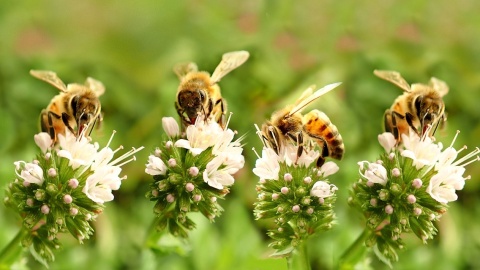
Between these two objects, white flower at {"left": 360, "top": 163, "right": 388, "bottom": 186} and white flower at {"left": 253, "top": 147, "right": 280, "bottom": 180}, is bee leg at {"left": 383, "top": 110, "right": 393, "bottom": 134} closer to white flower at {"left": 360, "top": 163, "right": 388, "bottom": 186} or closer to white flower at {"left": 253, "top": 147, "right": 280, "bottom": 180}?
white flower at {"left": 360, "top": 163, "right": 388, "bottom": 186}

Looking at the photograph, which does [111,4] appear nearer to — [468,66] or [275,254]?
[468,66]

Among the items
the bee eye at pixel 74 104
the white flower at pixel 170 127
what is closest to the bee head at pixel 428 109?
the white flower at pixel 170 127

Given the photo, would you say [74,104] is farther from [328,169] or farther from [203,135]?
[328,169]

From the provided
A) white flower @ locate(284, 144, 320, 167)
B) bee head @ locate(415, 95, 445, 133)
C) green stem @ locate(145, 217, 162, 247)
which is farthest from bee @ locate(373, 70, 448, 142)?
green stem @ locate(145, 217, 162, 247)

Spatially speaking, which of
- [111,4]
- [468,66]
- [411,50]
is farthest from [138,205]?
[468,66]

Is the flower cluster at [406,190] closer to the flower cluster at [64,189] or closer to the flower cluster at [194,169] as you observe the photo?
the flower cluster at [194,169]
